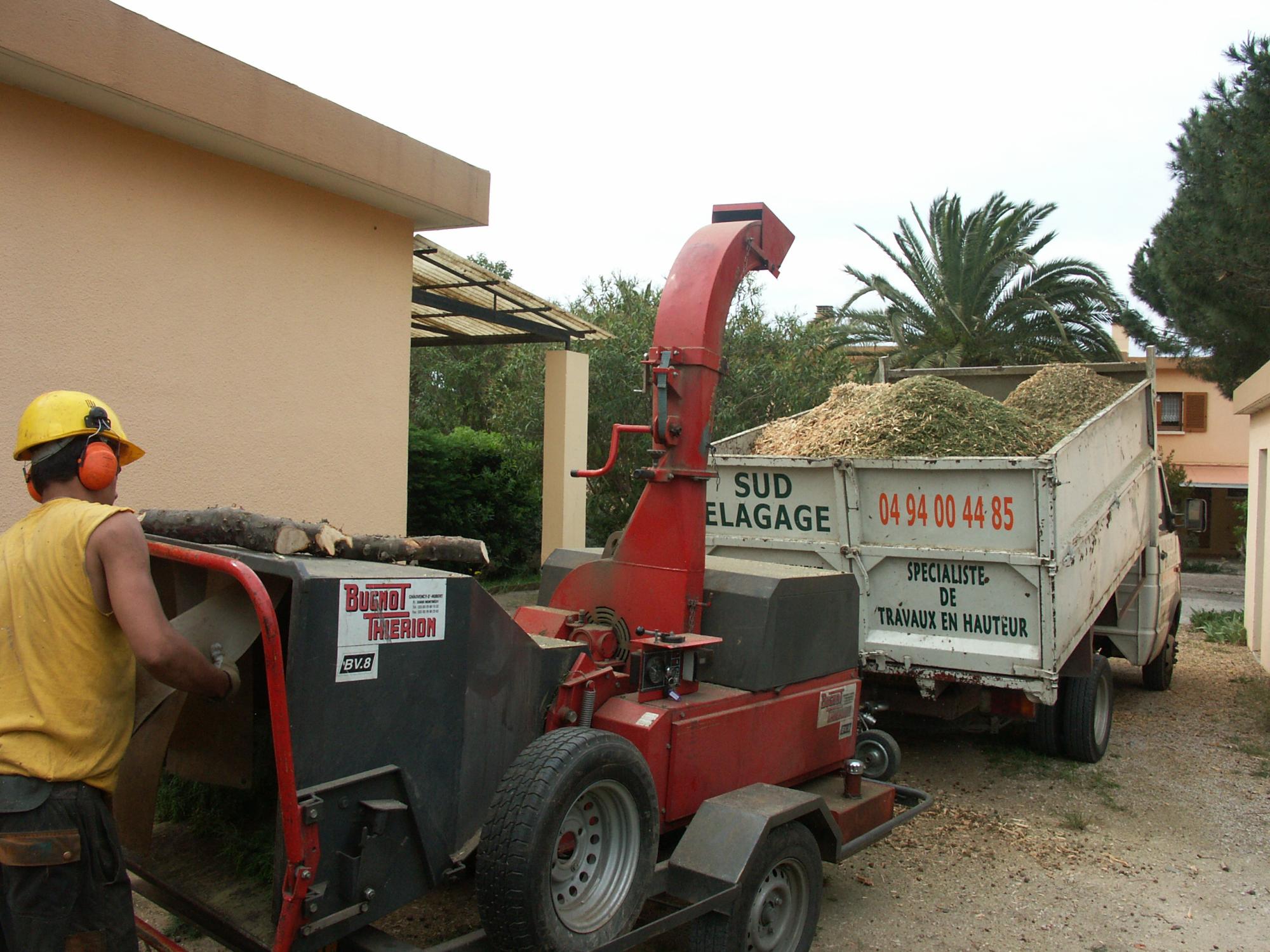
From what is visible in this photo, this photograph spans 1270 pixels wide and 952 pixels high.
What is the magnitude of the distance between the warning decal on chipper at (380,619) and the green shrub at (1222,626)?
1317cm

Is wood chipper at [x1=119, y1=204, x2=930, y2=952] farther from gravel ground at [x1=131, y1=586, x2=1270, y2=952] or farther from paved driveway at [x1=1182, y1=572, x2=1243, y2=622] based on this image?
paved driveway at [x1=1182, y1=572, x2=1243, y2=622]

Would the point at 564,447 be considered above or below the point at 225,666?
above

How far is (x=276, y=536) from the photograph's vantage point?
2918mm

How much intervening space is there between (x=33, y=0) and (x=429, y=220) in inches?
130

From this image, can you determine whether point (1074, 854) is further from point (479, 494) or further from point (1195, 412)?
point (1195, 412)

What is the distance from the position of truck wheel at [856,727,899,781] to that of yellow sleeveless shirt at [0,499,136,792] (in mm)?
3939

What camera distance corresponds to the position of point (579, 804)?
10.5 feet

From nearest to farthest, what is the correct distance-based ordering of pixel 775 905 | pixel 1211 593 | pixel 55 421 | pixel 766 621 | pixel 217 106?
pixel 55 421
pixel 775 905
pixel 766 621
pixel 217 106
pixel 1211 593

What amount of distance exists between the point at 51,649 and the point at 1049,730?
649cm

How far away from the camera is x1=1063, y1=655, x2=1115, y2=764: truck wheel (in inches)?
272

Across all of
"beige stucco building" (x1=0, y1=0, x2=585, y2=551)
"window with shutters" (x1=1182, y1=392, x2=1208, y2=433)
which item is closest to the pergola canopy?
"beige stucco building" (x1=0, y1=0, x2=585, y2=551)

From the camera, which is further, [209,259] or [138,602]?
[209,259]

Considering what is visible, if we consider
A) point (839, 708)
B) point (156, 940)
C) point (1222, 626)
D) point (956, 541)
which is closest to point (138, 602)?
point (156, 940)

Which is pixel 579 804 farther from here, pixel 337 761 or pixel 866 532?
pixel 866 532
